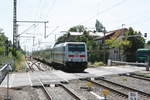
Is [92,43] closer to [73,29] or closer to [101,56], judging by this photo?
[101,56]

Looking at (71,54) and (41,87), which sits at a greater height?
(71,54)

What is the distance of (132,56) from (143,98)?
5304 centimetres

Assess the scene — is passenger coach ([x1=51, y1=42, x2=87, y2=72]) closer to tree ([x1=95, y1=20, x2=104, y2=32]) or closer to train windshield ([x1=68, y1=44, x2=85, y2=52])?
train windshield ([x1=68, y1=44, x2=85, y2=52])

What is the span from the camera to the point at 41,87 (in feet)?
70.5

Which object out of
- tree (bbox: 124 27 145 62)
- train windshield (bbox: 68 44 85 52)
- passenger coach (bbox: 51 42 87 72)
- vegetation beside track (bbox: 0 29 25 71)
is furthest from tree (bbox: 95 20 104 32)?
passenger coach (bbox: 51 42 87 72)

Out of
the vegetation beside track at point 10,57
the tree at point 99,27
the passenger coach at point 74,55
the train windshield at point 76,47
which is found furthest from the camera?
the tree at point 99,27

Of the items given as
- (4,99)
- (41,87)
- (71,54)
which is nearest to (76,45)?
(71,54)

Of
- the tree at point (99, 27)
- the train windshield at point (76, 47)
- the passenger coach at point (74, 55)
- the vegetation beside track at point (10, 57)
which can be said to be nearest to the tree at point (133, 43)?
the vegetation beside track at point (10, 57)

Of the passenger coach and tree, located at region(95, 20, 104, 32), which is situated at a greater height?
tree, located at region(95, 20, 104, 32)

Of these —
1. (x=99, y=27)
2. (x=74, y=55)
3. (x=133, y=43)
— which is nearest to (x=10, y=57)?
(x=74, y=55)

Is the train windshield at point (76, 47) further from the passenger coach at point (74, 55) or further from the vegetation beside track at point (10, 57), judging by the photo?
the vegetation beside track at point (10, 57)

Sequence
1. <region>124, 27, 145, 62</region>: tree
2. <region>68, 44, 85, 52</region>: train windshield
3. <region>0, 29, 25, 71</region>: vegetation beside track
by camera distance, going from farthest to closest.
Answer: <region>124, 27, 145, 62</region>: tree, <region>68, 44, 85, 52</region>: train windshield, <region>0, 29, 25, 71</region>: vegetation beside track

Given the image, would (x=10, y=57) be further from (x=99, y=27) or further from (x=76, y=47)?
(x=99, y=27)

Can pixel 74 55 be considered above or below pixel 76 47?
below
